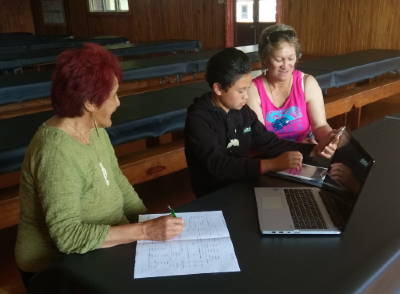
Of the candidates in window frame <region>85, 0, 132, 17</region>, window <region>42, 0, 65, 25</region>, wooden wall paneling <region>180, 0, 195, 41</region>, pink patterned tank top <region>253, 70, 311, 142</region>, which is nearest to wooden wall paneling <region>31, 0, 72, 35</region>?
window <region>42, 0, 65, 25</region>

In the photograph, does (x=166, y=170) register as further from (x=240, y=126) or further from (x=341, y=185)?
(x=341, y=185)

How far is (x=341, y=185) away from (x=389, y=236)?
0.18 meters

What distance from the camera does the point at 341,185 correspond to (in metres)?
1.12

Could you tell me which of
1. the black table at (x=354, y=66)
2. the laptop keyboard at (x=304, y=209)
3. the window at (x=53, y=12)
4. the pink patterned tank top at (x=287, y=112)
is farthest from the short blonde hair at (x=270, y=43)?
the window at (x=53, y=12)

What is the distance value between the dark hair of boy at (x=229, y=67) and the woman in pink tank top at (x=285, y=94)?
1.64ft

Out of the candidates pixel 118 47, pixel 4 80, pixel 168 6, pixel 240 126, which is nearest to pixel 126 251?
pixel 240 126

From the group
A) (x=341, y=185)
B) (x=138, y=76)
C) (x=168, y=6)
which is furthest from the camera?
(x=168, y=6)

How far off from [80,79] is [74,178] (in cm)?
26

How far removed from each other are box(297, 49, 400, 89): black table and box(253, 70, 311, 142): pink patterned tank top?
5.25 ft

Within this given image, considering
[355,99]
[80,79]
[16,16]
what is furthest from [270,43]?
[16,16]

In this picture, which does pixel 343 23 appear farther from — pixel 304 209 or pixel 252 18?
pixel 304 209

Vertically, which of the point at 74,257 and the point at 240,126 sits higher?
the point at 240,126

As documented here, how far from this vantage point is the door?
689 cm

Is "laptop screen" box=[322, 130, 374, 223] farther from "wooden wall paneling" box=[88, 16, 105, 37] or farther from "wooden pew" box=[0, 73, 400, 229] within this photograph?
"wooden wall paneling" box=[88, 16, 105, 37]
